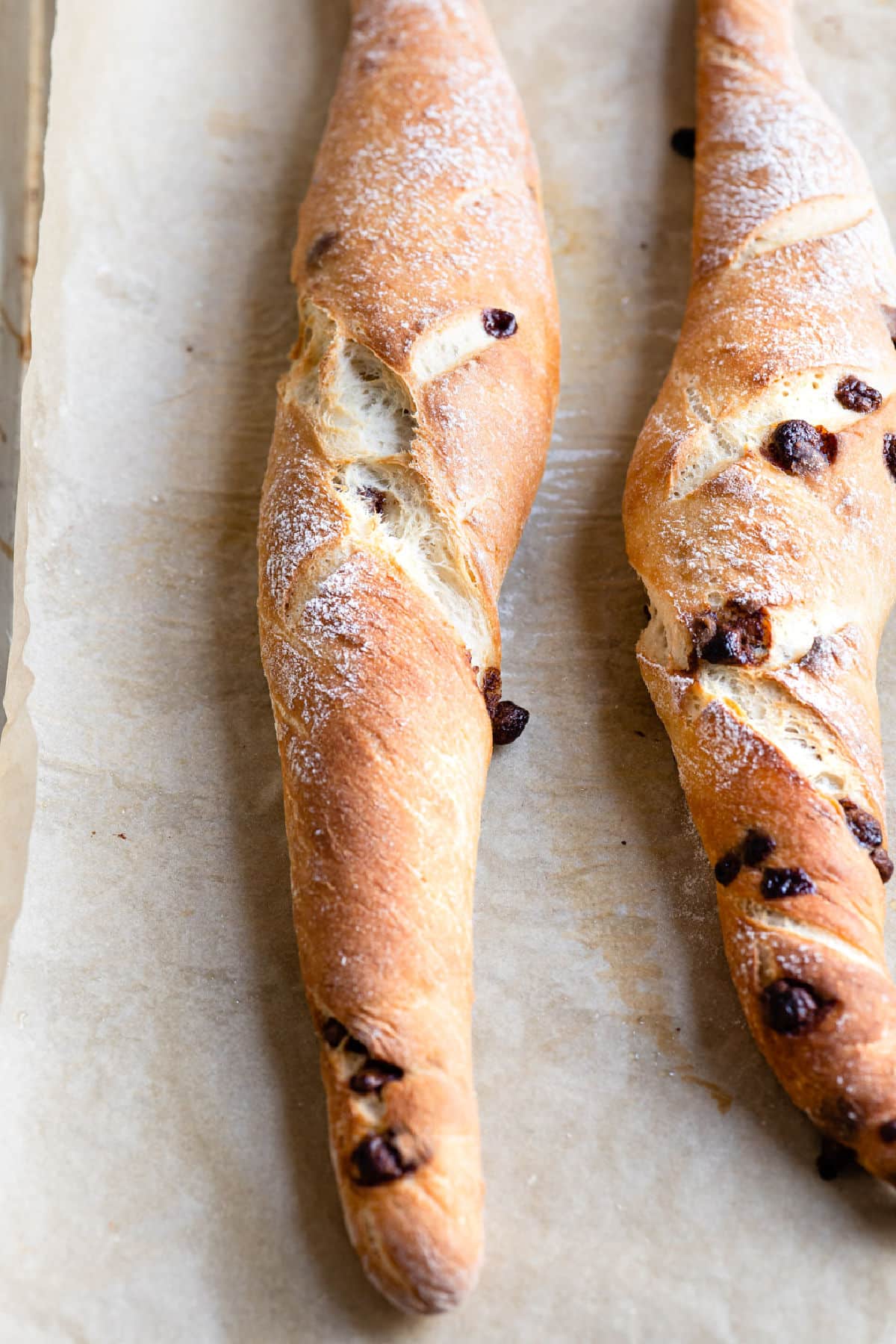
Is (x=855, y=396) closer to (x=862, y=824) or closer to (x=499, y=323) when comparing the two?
(x=499, y=323)

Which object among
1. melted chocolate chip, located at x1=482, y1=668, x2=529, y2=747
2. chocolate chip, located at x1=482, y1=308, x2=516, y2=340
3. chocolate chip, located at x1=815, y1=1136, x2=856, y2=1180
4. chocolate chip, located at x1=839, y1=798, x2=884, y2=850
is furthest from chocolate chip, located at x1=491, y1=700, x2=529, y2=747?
chocolate chip, located at x1=815, y1=1136, x2=856, y2=1180

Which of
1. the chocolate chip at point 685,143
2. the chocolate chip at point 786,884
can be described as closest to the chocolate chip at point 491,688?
the chocolate chip at point 786,884

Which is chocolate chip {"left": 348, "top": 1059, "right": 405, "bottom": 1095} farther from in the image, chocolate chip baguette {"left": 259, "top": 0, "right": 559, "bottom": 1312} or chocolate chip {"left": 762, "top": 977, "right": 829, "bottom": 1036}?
chocolate chip {"left": 762, "top": 977, "right": 829, "bottom": 1036}

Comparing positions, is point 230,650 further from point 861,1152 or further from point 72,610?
point 861,1152

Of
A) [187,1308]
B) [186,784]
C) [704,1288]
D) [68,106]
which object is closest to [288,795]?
[186,784]

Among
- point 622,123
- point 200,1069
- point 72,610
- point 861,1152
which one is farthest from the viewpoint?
point 622,123

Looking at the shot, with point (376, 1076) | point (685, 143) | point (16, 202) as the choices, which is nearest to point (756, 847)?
point (376, 1076)

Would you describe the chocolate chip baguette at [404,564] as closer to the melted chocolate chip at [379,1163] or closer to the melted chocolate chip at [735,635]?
the melted chocolate chip at [379,1163]
